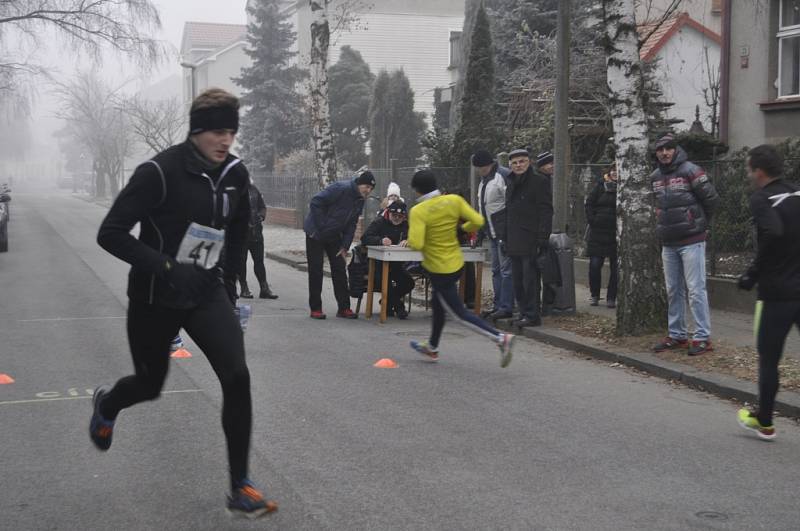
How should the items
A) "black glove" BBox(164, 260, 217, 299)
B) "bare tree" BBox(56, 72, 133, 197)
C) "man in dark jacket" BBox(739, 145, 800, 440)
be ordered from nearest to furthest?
1. "black glove" BBox(164, 260, 217, 299)
2. "man in dark jacket" BBox(739, 145, 800, 440)
3. "bare tree" BBox(56, 72, 133, 197)

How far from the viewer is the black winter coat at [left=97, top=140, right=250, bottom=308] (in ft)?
15.1

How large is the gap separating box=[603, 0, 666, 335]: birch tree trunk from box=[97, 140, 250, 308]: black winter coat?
6175 millimetres

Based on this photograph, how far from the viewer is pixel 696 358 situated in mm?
9242

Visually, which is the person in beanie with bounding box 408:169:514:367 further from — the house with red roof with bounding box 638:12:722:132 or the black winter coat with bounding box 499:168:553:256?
the house with red roof with bounding box 638:12:722:132

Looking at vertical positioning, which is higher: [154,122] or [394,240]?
[154,122]

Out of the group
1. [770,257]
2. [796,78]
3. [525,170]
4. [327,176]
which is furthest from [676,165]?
[327,176]

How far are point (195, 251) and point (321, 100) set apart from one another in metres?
17.1

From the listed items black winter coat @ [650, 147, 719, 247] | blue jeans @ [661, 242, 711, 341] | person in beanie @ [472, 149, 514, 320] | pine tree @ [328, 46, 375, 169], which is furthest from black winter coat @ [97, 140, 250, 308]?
pine tree @ [328, 46, 375, 169]

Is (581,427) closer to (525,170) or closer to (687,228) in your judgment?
(687,228)

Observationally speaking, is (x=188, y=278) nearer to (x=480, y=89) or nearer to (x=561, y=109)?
(x=561, y=109)

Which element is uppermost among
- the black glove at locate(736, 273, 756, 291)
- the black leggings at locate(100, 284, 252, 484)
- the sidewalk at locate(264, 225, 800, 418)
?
the black glove at locate(736, 273, 756, 291)

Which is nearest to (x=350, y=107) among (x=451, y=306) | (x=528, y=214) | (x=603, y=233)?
(x=603, y=233)

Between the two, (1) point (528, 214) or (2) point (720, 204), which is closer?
(1) point (528, 214)

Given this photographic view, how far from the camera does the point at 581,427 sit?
22.7 ft
